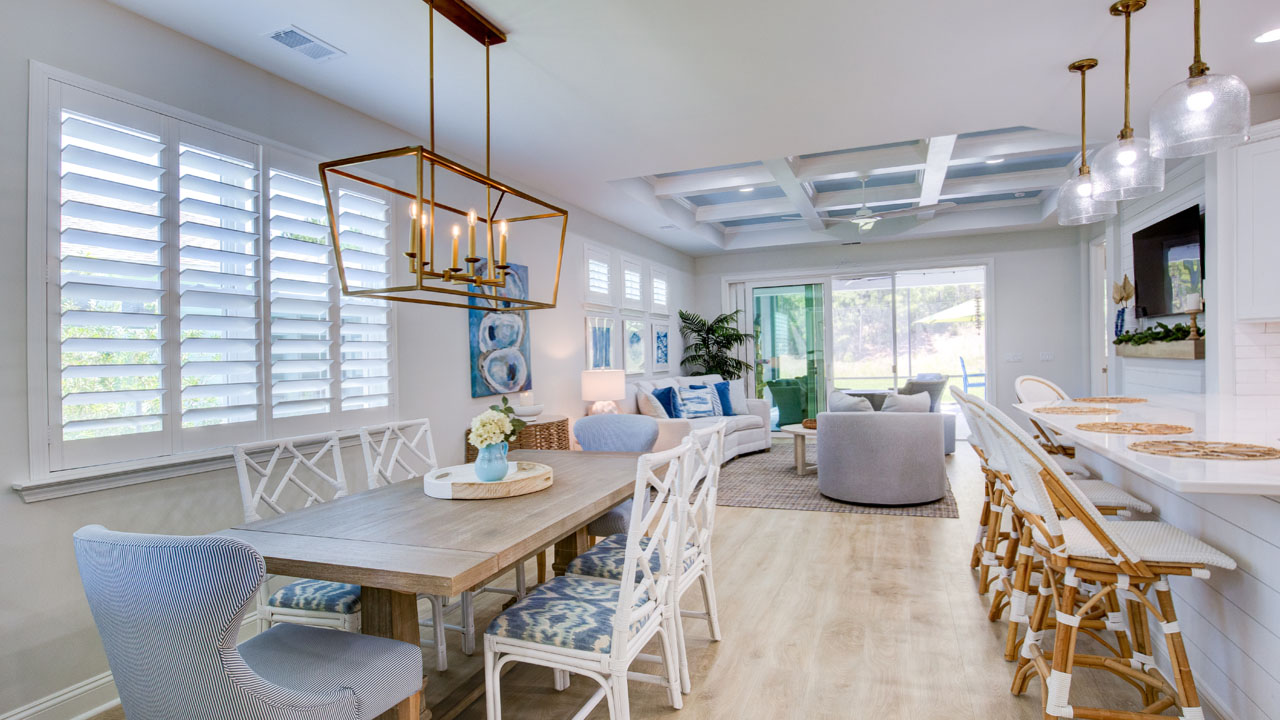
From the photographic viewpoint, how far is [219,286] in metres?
2.67

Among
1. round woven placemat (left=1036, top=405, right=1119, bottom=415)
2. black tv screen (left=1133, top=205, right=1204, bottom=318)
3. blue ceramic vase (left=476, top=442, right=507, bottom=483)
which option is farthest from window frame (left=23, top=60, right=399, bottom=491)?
black tv screen (left=1133, top=205, right=1204, bottom=318)

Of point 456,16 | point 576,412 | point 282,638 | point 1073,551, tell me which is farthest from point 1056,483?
point 576,412

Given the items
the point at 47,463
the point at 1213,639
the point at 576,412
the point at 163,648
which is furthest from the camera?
the point at 576,412

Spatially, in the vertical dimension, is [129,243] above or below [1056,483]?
above

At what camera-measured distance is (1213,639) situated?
1926 mm

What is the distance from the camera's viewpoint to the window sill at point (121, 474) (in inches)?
83.1

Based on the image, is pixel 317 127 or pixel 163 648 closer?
pixel 163 648

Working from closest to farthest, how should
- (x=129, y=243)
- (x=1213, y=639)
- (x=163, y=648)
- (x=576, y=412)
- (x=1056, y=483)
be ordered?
1. (x=163, y=648)
2. (x=1056, y=483)
3. (x=1213, y=639)
4. (x=129, y=243)
5. (x=576, y=412)

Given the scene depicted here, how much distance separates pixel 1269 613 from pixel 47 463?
359 cm

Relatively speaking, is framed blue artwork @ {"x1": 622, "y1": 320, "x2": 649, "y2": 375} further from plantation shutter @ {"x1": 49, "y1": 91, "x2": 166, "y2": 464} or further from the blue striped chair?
plantation shutter @ {"x1": 49, "y1": 91, "x2": 166, "y2": 464}

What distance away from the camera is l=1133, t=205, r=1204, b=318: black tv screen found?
14.1ft

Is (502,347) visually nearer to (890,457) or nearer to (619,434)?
(619,434)

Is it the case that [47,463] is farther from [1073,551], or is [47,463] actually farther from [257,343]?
[1073,551]

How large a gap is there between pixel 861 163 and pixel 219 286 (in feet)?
14.6
